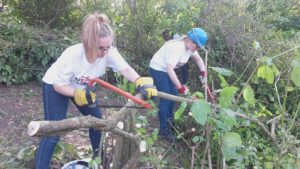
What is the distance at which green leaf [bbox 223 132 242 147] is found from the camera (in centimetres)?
212

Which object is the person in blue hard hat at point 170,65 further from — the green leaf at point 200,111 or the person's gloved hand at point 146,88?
the green leaf at point 200,111

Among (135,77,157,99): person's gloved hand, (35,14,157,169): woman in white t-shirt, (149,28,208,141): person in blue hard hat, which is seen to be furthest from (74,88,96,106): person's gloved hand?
(149,28,208,141): person in blue hard hat

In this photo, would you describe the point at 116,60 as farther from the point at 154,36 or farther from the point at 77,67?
the point at 154,36

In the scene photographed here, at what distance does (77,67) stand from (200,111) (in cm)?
120

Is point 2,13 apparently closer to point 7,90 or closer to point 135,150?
point 7,90

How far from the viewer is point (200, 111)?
194 centimetres

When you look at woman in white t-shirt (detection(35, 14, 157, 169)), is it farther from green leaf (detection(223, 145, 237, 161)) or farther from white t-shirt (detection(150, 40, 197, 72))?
white t-shirt (detection(150, 40, 197, 72))

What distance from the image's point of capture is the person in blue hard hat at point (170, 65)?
3.95 metres

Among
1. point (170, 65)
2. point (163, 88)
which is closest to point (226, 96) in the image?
point (170, 65)

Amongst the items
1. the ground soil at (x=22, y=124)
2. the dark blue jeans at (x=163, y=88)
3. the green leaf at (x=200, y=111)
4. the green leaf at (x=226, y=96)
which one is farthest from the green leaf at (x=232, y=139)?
the dark blue jeans at (x=163, y=88)

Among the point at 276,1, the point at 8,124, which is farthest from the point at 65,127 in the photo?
the point at 276,1

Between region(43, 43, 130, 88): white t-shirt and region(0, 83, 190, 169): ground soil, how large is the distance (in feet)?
0.96

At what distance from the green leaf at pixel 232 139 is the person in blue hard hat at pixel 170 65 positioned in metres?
1.80

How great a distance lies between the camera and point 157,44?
19.3 feet
